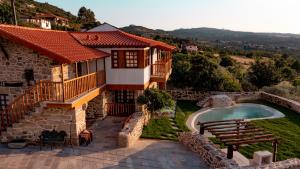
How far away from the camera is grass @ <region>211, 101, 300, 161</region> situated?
16.0m

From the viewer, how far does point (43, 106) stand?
14359 mm

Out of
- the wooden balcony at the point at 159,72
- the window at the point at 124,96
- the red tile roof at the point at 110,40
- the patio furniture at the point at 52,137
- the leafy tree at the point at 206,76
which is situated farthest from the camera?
the leafy tree at the point at 206,76

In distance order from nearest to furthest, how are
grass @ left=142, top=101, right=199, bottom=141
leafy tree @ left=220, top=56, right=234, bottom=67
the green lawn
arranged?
1. the green lawn
2. grass @ left=142, top=101, right=199, bottom=141
3. leafy tree @ left=220, top=56, right=234, bottom=67

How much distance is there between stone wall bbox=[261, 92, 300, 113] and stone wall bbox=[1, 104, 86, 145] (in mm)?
20751

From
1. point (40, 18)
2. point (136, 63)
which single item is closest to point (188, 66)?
point (136, 63)

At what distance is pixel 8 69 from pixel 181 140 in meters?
10.9

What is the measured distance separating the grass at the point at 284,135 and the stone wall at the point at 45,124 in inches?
351

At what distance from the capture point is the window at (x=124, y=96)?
21773mm

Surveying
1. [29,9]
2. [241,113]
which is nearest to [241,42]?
[29,9]

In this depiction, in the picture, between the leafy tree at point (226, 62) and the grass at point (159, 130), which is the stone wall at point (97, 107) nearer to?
the grass at point (159, 130)

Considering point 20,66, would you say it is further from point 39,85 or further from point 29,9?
point 29,9

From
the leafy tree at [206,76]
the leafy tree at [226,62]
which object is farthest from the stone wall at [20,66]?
the leafy tree at [226,62]

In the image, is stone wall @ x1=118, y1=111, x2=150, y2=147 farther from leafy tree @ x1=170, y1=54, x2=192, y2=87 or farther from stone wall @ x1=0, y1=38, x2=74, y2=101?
leafy tree @ x1=170, y1=54, x2=192, y2=87

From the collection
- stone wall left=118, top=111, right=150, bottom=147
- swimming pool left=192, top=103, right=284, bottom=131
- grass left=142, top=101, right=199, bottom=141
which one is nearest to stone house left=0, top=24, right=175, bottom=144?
stone wall left=118, top=111, right=150, bottom=147
